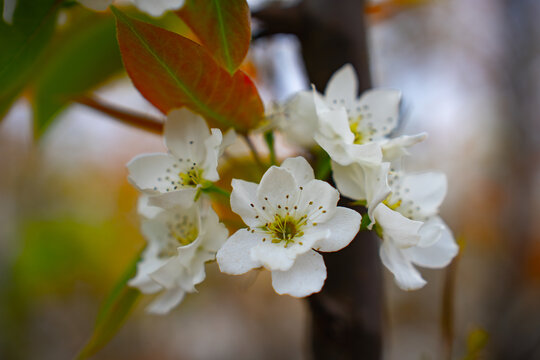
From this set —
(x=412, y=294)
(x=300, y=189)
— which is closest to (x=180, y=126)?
(x=300, y=189)

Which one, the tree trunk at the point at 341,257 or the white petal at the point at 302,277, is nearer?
the white petal at the point at 302,277

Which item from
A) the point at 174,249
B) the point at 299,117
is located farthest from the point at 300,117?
the point at 174,249

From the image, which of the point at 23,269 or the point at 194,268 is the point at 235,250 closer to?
the point at 194,268

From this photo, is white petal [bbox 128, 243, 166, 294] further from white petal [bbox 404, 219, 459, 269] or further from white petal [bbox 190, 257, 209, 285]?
white petal [bbox 404, 219, 459, 269]

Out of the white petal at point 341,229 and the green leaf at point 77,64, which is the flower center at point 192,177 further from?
the green leaf at point 77,64

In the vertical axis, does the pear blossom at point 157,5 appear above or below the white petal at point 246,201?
above

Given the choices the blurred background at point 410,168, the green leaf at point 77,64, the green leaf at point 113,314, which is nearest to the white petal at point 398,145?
the green leaf at point 113,314

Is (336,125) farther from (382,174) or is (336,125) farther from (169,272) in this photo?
(169,272)
